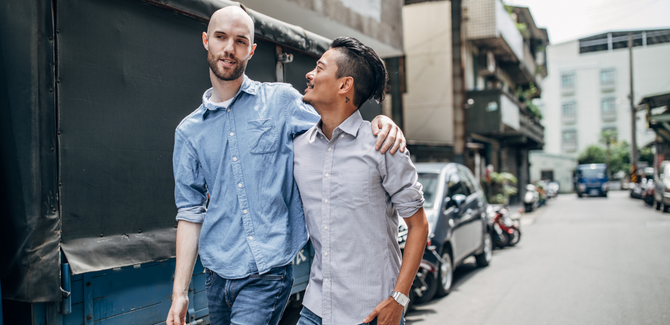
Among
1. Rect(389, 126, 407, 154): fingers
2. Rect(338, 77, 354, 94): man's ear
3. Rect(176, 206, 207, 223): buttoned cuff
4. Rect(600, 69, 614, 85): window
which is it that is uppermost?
Rect(600, 69, 614, 85): window

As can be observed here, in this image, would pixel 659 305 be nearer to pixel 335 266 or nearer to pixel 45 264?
pixel 335 266

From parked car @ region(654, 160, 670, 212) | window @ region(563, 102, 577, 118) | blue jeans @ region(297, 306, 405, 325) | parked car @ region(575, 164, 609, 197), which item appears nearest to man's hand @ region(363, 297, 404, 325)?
blue jeans @ region(297, 306, 405, 325)

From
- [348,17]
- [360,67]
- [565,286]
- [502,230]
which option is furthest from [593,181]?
[360,67]

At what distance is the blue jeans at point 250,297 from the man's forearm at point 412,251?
1.57ft

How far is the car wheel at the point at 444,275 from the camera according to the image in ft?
21.1

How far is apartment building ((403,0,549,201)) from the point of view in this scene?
16625 mm

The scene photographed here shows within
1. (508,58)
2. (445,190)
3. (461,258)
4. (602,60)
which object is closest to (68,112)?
(445,190)

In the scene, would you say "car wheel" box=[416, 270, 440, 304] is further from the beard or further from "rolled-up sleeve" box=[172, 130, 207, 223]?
the beard

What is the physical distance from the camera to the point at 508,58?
2423 cm

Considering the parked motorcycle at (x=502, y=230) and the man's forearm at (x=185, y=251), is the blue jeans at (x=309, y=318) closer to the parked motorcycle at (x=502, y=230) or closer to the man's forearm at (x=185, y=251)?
the man's forearm at (x=185, y=251)

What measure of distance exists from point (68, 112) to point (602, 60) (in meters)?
70.7

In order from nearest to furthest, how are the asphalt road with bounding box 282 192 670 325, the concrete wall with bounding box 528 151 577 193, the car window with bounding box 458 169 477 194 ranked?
the asphalt road with bounding box 282 192 670 325 < the car window with bounding box 458 169 477 194 < the concrete wall with bounding box 528 151 577 193

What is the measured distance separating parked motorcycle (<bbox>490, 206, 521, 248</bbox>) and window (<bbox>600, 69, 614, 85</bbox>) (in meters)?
60.5

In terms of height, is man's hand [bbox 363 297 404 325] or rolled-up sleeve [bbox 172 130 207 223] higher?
rolled-up sleeve [bbox 172 130 207 223]
